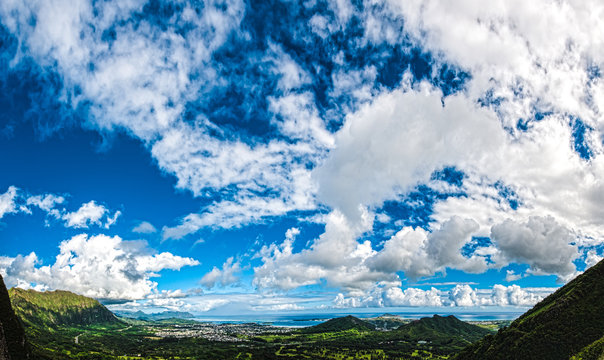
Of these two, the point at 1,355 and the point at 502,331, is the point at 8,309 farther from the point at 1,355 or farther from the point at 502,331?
the point at 502,331

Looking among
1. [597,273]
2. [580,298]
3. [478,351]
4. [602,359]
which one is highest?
[597,273]

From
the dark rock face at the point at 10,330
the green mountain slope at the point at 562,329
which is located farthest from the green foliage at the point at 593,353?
the dark rock face at the point at 10,330

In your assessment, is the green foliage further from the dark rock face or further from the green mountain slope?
the dark rock face

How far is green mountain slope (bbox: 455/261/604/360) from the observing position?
5217 inches

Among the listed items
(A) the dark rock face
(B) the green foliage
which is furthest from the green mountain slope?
(A) the dark rock face

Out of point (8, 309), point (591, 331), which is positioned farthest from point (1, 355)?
point (591, 331)

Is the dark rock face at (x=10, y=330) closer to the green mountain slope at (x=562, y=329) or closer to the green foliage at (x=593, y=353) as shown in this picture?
the green foliage at (x=593, y=353)

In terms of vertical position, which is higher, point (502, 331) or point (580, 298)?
point (580, 298)

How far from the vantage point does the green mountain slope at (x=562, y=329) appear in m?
132

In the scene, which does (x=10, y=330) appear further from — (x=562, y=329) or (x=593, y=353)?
(x=562, y=329)

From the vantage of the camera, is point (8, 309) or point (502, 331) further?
point (502, 331)

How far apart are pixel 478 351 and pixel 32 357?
21161 centimetres

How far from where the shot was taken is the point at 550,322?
149125 mm

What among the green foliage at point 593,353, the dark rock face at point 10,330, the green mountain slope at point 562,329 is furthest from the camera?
the green mountain slope at point 562,329
